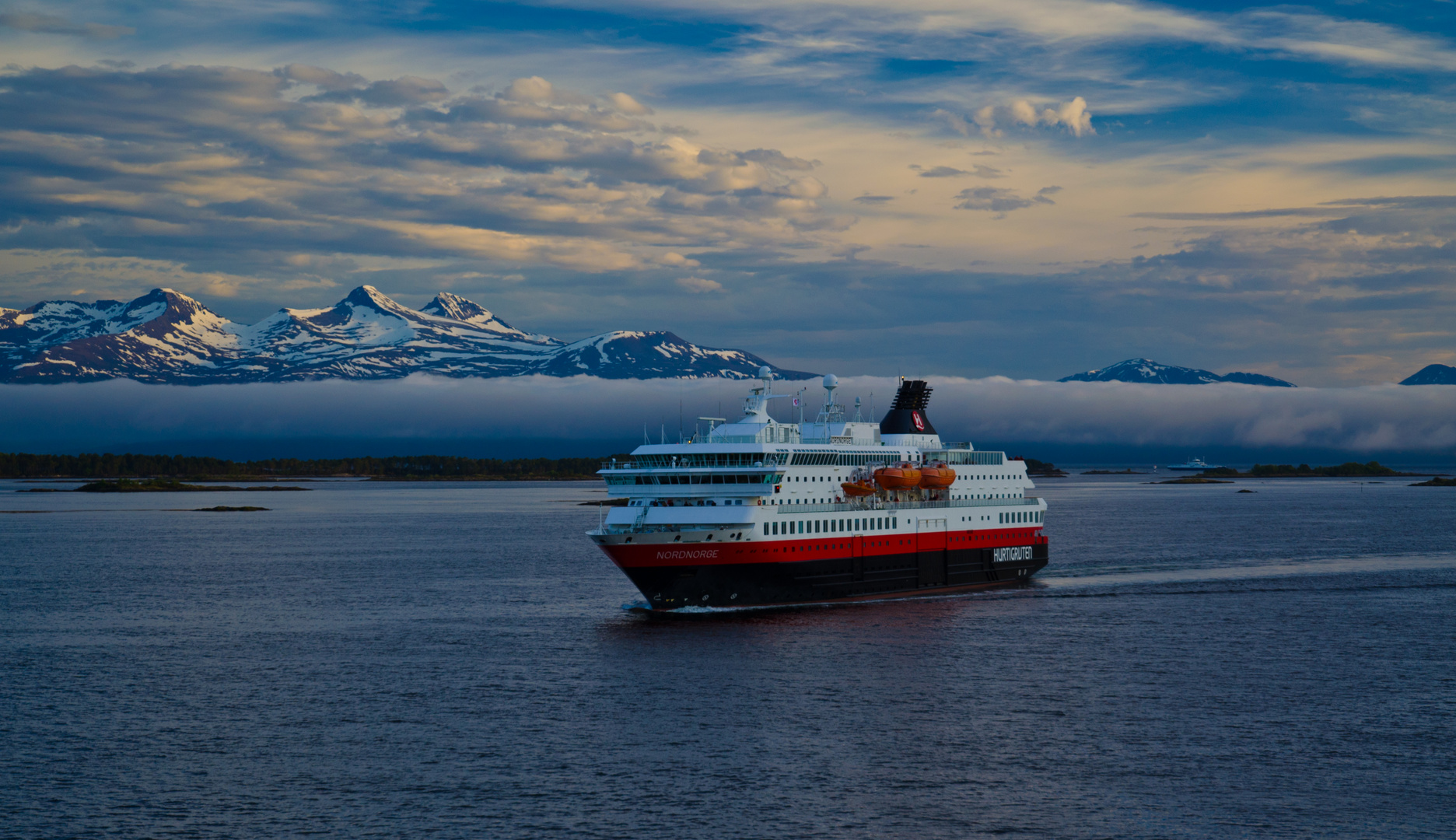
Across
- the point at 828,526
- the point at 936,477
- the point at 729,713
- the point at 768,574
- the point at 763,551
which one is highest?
the point at 936,477

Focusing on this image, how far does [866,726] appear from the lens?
39.3 meters

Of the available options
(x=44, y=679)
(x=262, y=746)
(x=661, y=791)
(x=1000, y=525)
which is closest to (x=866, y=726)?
(x=661, y=791)

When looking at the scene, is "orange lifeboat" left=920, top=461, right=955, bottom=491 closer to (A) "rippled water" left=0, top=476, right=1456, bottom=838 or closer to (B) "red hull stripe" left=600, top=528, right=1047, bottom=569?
(B) "red hull stripe" left=600, top=528, right=1047, bottom=569

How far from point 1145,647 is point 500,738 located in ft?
99.9

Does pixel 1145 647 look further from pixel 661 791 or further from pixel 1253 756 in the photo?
pixel 661 791

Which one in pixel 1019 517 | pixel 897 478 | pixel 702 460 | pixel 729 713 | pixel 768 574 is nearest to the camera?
pixel 729 713

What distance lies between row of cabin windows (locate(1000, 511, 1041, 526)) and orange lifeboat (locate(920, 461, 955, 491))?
7.49m

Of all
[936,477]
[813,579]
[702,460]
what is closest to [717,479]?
[702,460]

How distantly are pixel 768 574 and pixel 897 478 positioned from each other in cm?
1166

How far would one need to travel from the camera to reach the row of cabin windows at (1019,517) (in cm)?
7706

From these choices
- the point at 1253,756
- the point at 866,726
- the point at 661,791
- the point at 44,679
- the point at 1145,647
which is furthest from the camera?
the point at 1145,647

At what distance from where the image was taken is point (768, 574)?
2345 inches

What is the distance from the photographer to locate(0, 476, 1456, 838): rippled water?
1230 inches

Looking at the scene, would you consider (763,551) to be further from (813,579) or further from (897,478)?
(897,478)
